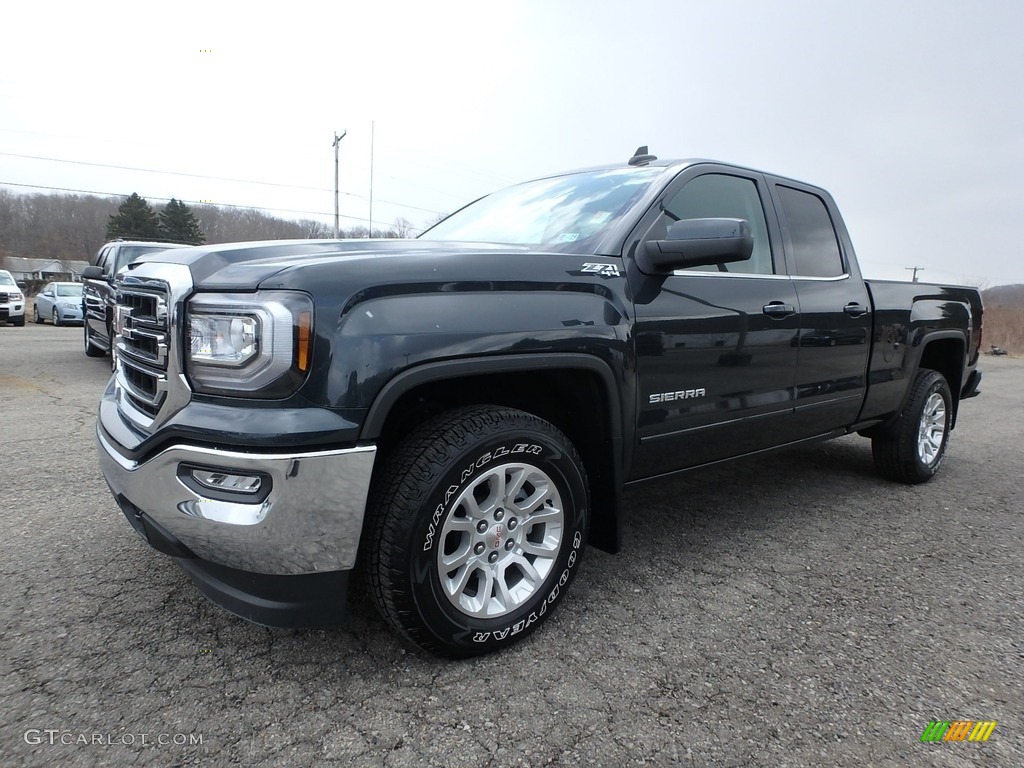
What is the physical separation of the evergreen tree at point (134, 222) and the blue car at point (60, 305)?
34.2 m

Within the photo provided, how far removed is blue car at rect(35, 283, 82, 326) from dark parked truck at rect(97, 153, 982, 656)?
20.8 m

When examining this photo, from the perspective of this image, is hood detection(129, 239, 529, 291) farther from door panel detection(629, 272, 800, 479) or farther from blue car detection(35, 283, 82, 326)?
blue car detection(35, 283, 82, 326)

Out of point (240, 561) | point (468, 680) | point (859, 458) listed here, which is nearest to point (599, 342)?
point (468, 680)

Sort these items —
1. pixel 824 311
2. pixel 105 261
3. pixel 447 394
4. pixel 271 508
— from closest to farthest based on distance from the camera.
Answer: pixel 271 508
pixel 447 394
pixel 824 311
pixel 105 261

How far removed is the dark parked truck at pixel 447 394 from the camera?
1862mm

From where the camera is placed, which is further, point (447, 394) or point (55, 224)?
point (55, 224)

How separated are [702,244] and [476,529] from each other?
4.49 feet

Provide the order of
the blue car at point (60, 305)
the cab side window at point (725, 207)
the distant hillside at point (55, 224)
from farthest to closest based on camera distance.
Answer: the distant hillside at point (55, 224), the blue car at point (60, 305), the cab side window at point (725, 207)

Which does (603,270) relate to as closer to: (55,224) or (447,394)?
(447,394)

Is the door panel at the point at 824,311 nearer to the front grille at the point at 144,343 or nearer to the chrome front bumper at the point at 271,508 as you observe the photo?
the chrome front bumper at the point at 271,508

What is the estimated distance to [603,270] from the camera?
98.0 inches

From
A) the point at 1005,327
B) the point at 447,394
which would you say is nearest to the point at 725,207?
the point at 447,394

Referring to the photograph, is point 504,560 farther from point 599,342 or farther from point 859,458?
point 859,458

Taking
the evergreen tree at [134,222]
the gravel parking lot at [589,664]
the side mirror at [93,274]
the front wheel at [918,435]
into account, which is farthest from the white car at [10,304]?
the evergreen tree at [134,222]
